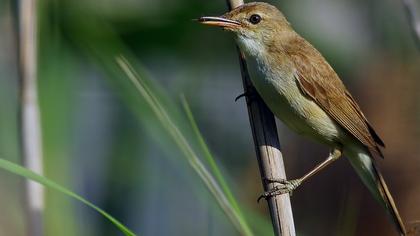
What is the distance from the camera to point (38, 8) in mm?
2748

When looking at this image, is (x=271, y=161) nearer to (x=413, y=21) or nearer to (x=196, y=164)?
(x=196, y=164)

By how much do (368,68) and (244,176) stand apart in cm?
80

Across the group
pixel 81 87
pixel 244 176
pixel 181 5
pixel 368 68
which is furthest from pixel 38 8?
pixel 368 68

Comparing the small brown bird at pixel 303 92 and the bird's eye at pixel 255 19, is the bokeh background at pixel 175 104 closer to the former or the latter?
the small brown bird at pixel 303 92

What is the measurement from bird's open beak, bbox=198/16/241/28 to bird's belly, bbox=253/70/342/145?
188 millimetres

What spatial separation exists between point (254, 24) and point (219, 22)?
19 centimetres

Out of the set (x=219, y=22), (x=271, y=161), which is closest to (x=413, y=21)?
(x=271, y=161)

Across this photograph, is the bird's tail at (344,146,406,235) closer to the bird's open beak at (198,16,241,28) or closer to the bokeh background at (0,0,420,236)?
the bokeh background at (0,0,420,236)

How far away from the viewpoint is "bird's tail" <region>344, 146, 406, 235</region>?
2766mm

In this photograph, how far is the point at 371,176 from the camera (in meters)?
2.88

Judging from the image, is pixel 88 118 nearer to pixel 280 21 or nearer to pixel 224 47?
pixel 224 47

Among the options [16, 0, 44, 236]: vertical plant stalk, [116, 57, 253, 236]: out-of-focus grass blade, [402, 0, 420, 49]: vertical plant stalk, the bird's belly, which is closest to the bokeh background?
[16, 0, 44, 236]: vertical plant stalk

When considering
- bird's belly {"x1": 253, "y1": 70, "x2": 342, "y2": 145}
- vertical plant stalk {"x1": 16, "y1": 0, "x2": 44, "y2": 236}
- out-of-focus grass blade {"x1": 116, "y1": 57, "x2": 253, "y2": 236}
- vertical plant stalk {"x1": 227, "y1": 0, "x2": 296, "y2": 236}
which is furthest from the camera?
bird's belly {"x1": 253, "y1": 70, "x2": 342, "y2": 145}

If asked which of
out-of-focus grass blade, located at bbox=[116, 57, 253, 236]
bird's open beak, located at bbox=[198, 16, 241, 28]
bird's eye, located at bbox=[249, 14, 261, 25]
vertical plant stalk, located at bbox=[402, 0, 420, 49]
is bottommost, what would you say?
out-of-focus grass blade, located at bbox=[116, 57, 253, 236]
